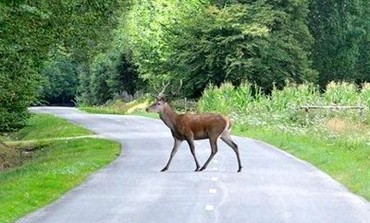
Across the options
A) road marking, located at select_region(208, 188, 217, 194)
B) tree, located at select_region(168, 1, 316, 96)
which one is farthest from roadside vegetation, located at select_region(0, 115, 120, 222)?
tree, located at select_region(168, 1, 316, 96)

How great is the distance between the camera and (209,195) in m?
18.8

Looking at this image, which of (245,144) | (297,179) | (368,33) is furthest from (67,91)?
(297,179)

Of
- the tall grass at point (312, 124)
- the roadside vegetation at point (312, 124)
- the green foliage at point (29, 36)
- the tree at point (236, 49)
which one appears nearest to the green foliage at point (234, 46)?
the tree at point (236, 49)

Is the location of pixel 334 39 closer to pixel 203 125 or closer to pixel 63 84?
pixel 63 84

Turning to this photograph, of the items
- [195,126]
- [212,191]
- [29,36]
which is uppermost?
[29,36]

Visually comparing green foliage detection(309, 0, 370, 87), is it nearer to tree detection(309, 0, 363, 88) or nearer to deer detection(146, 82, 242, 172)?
tree detection(309, 0, 363, 88)

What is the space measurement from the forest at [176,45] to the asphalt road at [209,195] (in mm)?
4860

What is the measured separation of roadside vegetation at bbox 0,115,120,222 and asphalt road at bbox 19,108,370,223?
0.47m

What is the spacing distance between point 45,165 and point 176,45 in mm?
37917

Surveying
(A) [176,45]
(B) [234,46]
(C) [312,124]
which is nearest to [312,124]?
(C) [312,124]

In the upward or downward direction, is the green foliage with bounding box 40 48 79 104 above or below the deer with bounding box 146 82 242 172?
below

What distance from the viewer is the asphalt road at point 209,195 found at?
16.0 metres

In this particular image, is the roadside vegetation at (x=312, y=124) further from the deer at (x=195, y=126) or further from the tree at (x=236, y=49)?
the tree at (x=236, y=49)

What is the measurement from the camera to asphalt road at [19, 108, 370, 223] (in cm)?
1602
